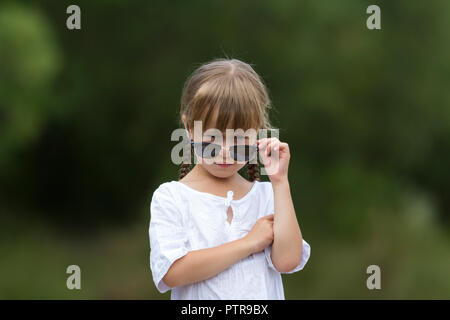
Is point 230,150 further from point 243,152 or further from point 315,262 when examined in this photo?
point 315,262

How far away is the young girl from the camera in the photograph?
1.79m

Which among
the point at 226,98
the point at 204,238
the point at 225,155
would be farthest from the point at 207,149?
the point at 204,238

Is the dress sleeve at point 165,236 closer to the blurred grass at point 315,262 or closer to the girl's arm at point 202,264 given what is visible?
the girl's arm at point 202,264

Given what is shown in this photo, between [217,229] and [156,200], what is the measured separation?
0.69 ft

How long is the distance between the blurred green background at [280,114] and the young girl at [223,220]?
4.50m

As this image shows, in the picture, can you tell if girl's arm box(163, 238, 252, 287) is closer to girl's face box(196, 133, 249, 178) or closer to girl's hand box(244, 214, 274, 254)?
girl's hand box(244, 214, 274, 254)

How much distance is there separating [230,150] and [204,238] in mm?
289

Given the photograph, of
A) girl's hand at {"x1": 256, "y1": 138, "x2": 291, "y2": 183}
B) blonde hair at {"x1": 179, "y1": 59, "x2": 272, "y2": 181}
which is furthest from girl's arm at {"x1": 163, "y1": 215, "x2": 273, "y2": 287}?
blonde hair at {"x1": 179, "y1": 59, "x2": 272, "y2": 181}

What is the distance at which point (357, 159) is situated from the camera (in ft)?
24.0

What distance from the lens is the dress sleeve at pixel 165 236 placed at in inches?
70.1

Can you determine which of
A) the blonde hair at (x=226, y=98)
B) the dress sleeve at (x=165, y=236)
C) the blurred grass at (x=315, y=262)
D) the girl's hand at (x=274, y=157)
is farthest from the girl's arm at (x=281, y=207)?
the blurred grass at (x=315, y=262)

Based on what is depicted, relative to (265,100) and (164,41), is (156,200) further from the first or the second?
(164,41)

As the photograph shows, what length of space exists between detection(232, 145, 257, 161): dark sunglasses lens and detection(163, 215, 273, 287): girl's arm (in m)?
0.24

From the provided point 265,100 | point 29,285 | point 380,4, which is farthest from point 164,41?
point 265,100
